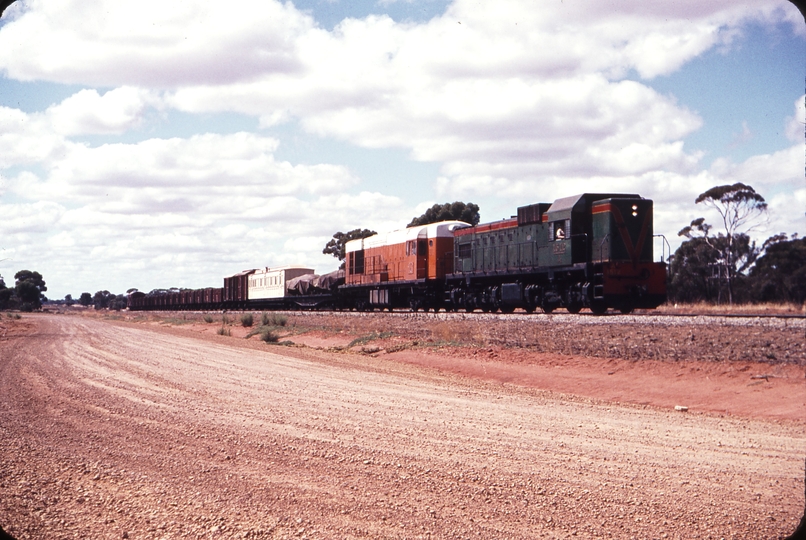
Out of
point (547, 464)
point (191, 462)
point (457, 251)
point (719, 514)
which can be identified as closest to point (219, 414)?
point (191, 462)

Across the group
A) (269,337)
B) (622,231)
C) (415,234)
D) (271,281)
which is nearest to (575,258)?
(622,231)

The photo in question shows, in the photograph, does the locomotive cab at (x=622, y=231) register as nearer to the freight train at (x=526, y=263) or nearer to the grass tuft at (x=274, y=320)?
the freight train at (x=526, y=263)

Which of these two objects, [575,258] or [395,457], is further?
[575,258]

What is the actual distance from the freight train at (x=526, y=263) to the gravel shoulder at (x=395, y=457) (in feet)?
19.9

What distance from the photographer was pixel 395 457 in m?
8.54

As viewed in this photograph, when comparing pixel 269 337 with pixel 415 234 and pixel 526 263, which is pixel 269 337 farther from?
pixel 526 263

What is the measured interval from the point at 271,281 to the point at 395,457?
5128cm

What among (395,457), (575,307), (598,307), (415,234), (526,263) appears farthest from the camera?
(415,234)

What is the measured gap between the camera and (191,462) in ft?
27.4

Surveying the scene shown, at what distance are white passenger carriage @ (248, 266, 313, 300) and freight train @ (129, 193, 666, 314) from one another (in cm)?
1265

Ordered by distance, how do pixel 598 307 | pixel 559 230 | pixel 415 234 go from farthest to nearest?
1. pixel 415 234
2. pixel 559 230
3. pixel 598 307

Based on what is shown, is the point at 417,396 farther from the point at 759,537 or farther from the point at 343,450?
the point at 759,537

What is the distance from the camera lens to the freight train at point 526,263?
72.3 feet

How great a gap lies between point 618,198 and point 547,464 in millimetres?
16246
